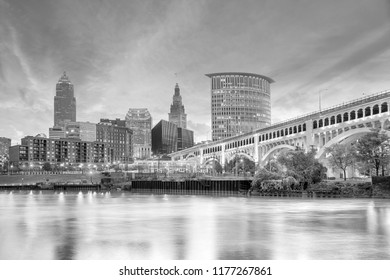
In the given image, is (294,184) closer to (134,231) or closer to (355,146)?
(355,146)

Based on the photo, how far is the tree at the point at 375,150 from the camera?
82625 millimetres

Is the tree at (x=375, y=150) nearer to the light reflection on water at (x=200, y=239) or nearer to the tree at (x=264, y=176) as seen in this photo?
the tree at (x=264, y=176)

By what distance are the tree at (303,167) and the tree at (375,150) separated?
368 inches

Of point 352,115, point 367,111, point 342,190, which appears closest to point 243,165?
point 352,115

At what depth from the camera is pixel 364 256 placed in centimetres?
2008

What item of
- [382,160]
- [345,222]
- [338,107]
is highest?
[338,107]

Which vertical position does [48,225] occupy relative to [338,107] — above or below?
below

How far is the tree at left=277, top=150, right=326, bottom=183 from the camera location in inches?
3620

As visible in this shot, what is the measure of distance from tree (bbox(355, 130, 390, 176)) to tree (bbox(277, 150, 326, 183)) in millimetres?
9347

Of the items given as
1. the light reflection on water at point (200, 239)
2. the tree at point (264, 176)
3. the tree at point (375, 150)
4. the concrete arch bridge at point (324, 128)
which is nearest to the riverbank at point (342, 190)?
the tree at point (264, 176)

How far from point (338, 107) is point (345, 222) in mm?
75402

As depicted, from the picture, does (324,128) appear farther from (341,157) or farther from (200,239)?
(200,239)

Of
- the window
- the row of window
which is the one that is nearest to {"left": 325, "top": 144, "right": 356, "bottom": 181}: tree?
the row of window

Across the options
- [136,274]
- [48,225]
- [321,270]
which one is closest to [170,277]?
[136,274]
